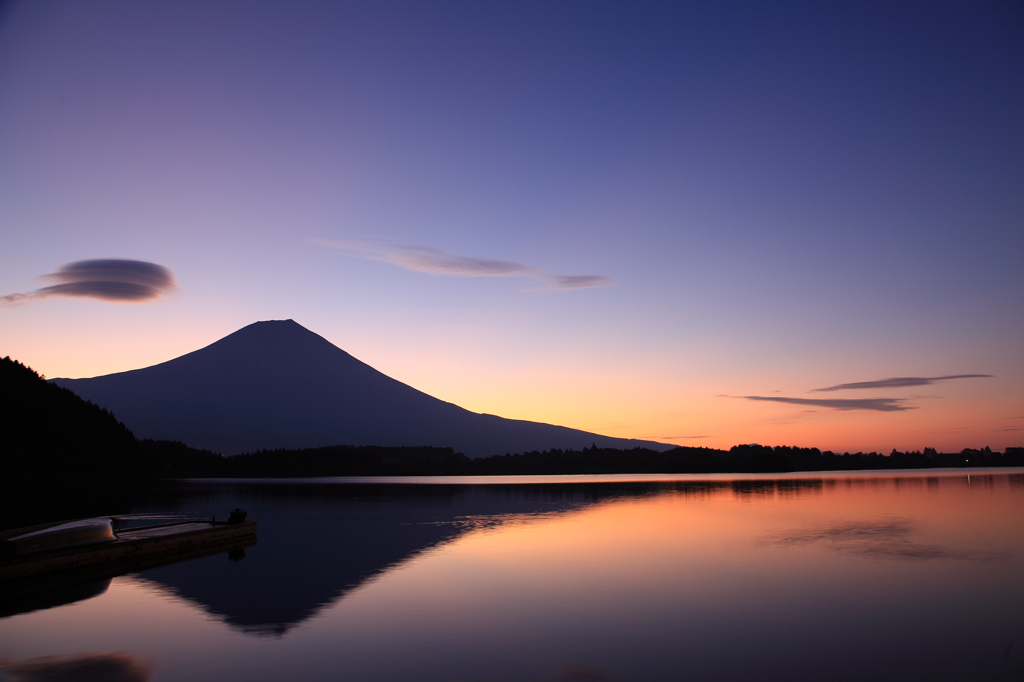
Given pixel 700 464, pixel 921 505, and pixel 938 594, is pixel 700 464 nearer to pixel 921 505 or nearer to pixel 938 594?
pixel 921 505

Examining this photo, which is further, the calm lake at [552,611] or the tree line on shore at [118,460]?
the tree line on shore at [118,460]

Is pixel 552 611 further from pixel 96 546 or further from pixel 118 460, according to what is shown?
pixel 118 460

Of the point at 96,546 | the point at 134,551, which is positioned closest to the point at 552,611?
the point at 96,546

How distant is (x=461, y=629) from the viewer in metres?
14.1

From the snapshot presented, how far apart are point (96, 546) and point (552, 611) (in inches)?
618

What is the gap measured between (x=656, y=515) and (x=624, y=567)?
1980 centimetres

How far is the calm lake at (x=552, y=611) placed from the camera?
460 inches

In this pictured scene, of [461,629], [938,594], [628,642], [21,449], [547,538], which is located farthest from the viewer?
[21,449]

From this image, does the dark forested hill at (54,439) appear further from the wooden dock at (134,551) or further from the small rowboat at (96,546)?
the small rowboat at (96,546)

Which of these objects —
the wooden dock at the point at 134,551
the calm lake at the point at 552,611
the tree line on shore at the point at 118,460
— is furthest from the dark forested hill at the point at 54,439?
the calm lake at the point at 552,611

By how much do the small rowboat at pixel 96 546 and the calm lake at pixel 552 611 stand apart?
1455 mm

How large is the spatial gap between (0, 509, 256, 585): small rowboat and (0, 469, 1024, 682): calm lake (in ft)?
4.77

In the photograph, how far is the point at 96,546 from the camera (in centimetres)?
2162

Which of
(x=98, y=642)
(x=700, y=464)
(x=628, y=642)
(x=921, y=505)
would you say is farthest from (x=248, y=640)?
(x=700, y=464)
